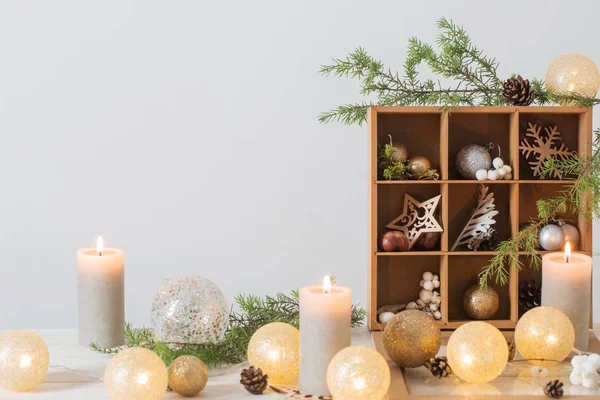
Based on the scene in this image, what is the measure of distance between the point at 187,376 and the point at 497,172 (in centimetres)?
79

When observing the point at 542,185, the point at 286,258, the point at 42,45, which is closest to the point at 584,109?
the point at 542,185

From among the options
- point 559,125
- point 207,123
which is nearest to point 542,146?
point 559,125

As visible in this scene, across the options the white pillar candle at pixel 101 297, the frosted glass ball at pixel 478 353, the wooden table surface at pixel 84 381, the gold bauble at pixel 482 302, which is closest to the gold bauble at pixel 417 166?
the gold bauble at pixel 482 302

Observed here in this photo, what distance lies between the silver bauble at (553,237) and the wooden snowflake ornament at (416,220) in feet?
0.69

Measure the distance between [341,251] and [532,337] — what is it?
180 centimetres

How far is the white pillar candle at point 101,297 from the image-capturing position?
1.52m

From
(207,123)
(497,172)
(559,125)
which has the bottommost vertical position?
(497,172)

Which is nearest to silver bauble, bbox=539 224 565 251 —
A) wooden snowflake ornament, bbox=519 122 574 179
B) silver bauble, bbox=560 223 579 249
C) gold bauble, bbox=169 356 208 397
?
silver bauble, bbox=560 223 579 249

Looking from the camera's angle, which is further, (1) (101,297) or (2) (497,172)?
(2) (497,172)

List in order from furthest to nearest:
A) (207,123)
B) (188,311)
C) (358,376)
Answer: (207,123) < (188,311) < (358,376)

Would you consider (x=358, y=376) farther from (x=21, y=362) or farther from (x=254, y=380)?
(x=21, y=362)

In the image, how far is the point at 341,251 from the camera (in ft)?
10.4

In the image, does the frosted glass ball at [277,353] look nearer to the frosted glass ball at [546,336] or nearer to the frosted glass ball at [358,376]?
the frosted glass ball at [358,376]

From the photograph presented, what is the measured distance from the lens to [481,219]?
1.77 m
